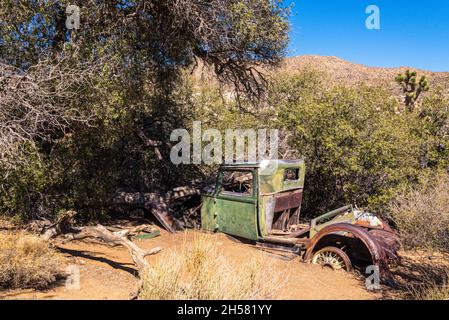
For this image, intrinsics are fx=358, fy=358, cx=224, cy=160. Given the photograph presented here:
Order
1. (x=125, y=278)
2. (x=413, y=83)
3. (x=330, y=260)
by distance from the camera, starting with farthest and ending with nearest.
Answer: (x=413, y=83)
(x=330, y=260)
(x=125, y=278)

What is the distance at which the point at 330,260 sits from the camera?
19.2ft

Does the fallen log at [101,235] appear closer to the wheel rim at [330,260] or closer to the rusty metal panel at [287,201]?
the wheel rim at [330,260]

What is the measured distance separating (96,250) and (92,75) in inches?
129

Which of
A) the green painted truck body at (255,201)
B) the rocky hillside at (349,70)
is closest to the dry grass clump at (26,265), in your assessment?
the green painted truck body at (255,201)

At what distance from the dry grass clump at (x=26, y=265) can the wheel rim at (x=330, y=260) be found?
400 cm

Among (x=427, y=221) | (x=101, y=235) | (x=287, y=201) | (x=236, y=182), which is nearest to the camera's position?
(x=101, y=235)

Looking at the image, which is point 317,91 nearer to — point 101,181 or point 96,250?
point 101,181

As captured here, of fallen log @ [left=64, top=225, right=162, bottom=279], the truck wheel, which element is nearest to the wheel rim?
the truck wheel

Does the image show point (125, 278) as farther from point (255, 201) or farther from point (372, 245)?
point (372, 245)

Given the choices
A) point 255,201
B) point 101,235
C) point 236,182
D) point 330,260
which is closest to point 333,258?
point 330,260

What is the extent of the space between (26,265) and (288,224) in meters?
5.18

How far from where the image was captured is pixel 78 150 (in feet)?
26.5

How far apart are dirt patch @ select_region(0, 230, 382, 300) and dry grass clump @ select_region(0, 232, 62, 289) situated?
0.19 m
